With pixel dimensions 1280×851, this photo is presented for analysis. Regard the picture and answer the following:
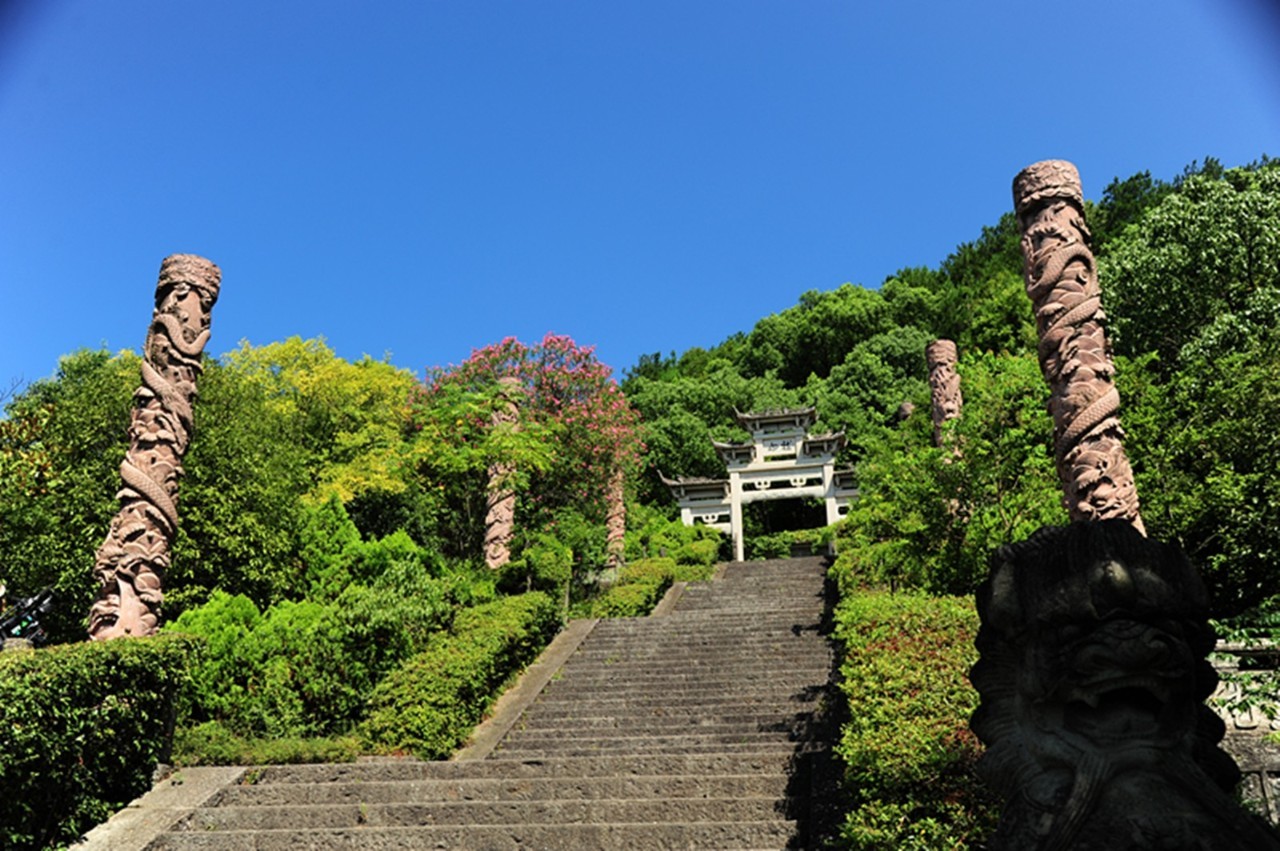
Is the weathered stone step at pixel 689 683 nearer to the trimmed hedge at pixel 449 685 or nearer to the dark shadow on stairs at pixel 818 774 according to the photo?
the dark shadow on stairs at pixel 818 774

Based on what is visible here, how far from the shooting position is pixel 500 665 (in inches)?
390

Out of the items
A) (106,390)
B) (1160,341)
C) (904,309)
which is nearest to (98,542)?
(106,390)

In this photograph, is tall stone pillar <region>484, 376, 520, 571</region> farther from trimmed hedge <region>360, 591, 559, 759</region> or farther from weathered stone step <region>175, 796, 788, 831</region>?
weathered stone step <region>175, 796, 788, 831</region>

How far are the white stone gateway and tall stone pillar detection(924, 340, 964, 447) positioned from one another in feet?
46.8

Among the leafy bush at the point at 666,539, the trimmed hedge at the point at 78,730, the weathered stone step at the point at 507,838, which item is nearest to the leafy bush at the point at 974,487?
the weathered stone step at the point at 507,838

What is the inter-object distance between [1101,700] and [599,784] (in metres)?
4.90

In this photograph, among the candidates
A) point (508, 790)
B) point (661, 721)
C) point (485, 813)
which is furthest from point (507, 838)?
point (661, 721)

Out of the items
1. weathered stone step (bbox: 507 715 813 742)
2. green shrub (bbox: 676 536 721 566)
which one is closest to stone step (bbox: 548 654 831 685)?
weathered stone step (bbox: 507 715 813 742)

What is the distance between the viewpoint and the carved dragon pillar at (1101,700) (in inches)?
78.2

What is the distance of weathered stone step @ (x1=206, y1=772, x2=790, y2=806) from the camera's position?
617cm

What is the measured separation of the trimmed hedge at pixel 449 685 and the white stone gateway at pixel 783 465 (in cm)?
1802

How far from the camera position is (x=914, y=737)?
4777 millimetres

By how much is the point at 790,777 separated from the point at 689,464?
1049 inches

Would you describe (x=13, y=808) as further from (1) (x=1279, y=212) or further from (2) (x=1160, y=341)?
(1) (x=1279, y=212)
